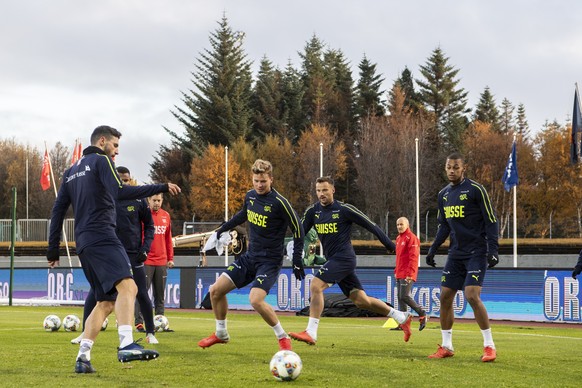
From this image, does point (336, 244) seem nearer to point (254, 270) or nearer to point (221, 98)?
point (254, 270)

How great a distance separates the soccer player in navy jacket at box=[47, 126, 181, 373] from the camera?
9.35 meters

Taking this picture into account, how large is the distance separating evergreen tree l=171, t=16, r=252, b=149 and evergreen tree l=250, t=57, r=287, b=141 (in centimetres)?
160

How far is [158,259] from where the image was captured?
17.3 meters

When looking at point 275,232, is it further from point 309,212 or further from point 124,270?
point 124,270

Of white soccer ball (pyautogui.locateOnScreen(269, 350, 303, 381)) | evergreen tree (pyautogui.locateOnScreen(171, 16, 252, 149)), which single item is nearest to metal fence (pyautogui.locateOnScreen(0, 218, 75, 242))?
evergreen tree (pyautogui.locateOnScreen(171, 16, 252, 149))

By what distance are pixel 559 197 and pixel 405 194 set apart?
37.1 feet

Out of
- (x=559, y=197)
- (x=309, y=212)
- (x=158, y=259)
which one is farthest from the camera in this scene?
(x=559, y=197)

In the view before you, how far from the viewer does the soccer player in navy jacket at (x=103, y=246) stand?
935 centimetres

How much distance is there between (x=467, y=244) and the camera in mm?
11680

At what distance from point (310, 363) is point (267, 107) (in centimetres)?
8001

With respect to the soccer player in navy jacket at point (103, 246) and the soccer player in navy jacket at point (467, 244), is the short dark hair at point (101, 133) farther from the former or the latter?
the soccer player in navy jacket at point (467, 244)

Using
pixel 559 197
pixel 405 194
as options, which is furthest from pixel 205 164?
pixel 559 197

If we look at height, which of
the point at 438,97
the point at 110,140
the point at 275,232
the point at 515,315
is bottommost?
the point at 515,315

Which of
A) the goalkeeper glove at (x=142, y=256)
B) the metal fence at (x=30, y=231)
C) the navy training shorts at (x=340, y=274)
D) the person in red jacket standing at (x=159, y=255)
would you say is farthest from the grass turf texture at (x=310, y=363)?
the metal fence at (x=30, y=231)
